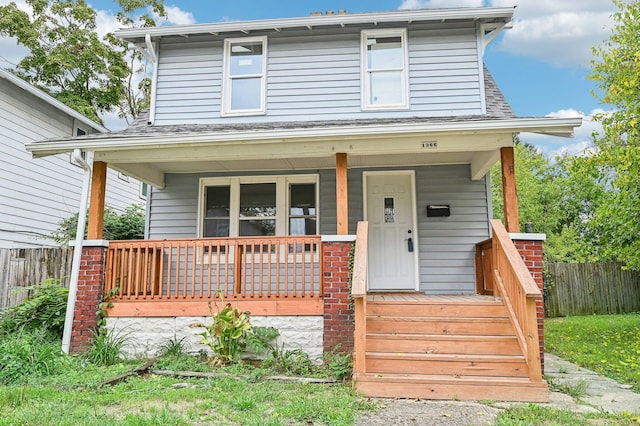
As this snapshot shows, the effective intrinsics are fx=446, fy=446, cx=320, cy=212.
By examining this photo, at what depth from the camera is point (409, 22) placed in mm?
7891

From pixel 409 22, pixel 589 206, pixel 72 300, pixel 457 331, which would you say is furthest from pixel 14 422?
pixel 589 206

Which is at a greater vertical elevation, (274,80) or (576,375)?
(274,80)

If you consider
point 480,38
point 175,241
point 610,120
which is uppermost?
point 480,38

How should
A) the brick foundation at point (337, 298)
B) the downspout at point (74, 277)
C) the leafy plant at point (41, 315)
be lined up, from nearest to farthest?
the brick foundation at point (337, 298), the downspout at point (74, 277), the leafy plant at point (41, 315)

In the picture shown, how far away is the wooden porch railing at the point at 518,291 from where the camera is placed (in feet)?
14.6

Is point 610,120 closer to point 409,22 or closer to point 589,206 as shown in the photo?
point 409,22

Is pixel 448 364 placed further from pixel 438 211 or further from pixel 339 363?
pixel 438 211

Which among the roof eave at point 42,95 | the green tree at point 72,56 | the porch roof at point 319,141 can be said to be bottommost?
the porch roof at point 319,141

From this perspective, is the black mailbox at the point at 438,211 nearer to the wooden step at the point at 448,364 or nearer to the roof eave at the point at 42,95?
the wooden step at the point at 448,364

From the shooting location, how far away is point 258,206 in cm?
827

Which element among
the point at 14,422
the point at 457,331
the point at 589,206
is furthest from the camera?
the point at 589,206

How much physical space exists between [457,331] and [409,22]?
214 inches

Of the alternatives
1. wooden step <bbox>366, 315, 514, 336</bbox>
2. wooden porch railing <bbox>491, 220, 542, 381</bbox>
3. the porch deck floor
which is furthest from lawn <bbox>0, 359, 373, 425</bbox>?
wooden porch railing <bbox>491, 220, 542, 381</bbox>

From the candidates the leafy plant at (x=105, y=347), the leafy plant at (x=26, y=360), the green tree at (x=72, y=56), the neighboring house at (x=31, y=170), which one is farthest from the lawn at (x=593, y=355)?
the green tree at (x=72, y=56)
